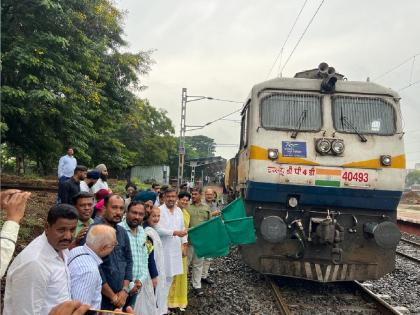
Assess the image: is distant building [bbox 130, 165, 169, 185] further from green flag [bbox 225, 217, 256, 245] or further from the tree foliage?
green flag [bbox 225, 217, 256, 245]

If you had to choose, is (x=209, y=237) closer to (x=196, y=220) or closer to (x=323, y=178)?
(x=196, y=220)

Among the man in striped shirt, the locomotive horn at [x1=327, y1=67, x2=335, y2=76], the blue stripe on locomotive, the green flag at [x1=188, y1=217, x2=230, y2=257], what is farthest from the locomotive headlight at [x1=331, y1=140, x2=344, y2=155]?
the man in striped shirt

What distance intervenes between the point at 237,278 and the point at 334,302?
6.43 ft

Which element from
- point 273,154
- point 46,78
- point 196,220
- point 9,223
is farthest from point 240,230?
point 46,78

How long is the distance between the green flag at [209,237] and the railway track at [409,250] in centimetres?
672

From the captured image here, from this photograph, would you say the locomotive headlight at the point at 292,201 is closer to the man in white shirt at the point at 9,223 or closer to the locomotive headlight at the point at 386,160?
the locomotive headlight at the point at 386,160

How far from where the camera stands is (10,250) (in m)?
2.46

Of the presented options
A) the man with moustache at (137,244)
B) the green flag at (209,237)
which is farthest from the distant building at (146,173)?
the man with moustache at (137,244)

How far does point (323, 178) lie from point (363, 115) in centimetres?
133

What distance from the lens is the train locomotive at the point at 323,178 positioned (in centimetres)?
723

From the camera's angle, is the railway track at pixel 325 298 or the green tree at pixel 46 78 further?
the green tree at pixel 46 78

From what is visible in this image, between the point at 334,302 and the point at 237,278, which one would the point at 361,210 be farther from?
the point at 237,278

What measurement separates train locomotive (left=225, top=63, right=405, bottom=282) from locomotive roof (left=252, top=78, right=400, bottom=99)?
20mm

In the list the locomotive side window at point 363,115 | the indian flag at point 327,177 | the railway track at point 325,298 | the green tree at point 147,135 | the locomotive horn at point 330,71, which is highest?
the green tree at point 147,135
